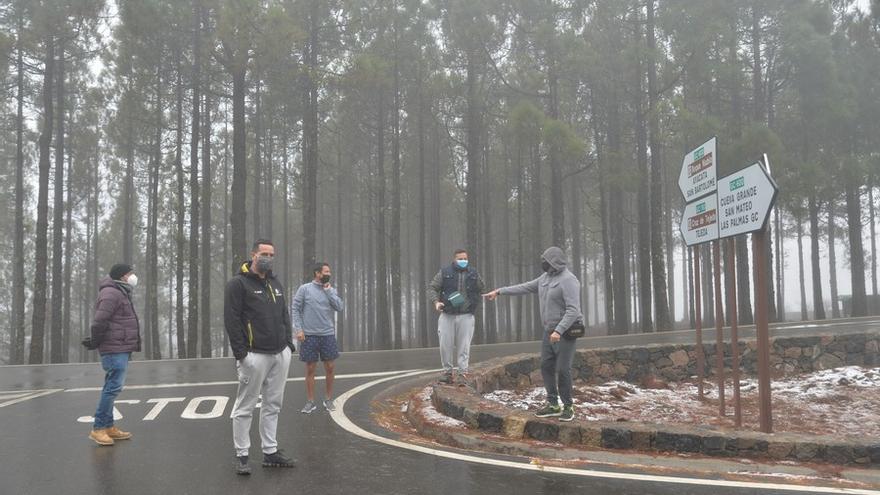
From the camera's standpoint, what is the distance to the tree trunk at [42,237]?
20.3m

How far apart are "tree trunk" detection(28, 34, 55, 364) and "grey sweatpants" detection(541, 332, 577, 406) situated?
18857 mm

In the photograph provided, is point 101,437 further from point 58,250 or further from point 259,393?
point 58,250

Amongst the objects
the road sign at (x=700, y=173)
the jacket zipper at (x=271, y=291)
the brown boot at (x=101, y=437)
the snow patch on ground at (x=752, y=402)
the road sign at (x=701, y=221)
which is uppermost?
the road sign at (x=700, y=173)

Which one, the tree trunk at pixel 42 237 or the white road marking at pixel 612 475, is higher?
the tree trunk at pixel 42 237

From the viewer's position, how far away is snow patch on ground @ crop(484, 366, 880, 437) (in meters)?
8.81

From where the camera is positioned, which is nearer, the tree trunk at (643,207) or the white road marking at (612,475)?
the white road marking at (612,475)

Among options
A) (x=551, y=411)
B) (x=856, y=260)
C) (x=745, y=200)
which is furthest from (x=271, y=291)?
(x=856, y=260)

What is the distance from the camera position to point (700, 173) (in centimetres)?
842

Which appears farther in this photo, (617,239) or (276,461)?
(617,239)

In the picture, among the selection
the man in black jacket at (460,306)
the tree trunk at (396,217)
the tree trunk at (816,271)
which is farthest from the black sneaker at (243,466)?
the tree trunk at (816,271)

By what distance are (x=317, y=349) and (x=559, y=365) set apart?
9.95ft

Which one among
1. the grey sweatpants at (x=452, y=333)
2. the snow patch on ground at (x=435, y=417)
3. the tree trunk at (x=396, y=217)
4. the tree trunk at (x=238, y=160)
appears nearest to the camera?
the snow patch on ground at (x=435, y=417)

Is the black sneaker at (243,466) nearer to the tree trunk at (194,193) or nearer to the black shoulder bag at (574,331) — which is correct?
the black shoulder bag at (574,331)

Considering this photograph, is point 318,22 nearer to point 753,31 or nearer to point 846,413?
point 753,31
